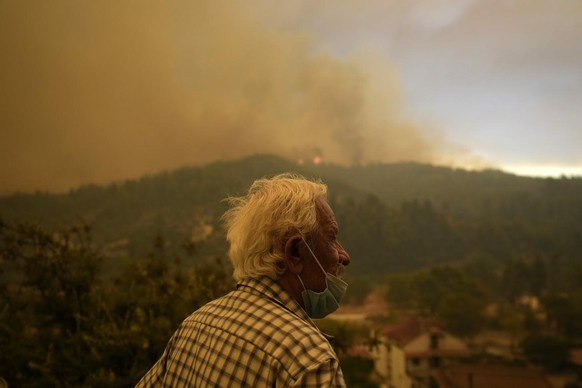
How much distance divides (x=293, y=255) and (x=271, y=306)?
126 millimetres

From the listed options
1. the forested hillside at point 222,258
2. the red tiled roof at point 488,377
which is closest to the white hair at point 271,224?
the forested hillside at point 222,258

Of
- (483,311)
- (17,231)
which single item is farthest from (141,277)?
(483,311)

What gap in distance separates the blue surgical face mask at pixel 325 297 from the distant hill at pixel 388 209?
3.65 metres

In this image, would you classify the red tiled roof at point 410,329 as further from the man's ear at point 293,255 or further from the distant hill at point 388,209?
the man's ear at point 293,255

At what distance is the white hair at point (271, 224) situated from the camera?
0.88m

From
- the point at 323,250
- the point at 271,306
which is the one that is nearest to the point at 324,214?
the point at 323,250

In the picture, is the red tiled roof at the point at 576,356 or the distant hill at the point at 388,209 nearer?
the red tiled roof at the point at 576,356

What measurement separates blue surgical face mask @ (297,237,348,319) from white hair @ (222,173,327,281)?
48mm

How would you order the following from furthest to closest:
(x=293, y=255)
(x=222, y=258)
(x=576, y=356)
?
(x=576, y=356)
(x=222, y=258)
(x=293, y=255)

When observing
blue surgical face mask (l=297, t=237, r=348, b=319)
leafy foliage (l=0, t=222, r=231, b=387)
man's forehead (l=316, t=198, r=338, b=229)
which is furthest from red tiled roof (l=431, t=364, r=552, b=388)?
man's forehead (l=316, t=198, r=338, b=229)

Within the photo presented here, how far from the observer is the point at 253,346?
734 millimetres

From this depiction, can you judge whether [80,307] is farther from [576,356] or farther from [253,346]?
[576,356]

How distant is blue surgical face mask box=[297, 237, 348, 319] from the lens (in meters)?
0.90

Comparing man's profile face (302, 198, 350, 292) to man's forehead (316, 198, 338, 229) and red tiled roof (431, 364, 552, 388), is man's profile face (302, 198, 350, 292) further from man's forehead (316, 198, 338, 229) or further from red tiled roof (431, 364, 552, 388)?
red tiled roof (431, 364, 552, 388)
